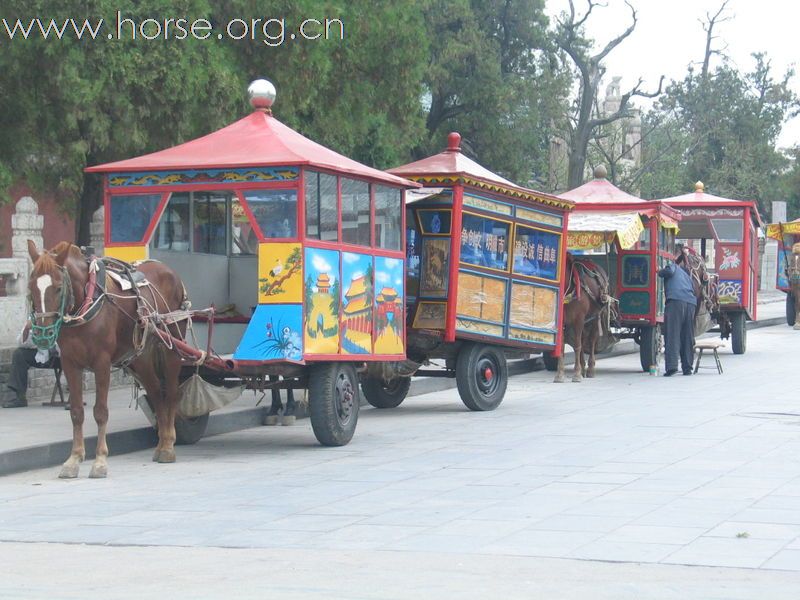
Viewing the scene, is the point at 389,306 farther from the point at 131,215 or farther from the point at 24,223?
the point at 24,223

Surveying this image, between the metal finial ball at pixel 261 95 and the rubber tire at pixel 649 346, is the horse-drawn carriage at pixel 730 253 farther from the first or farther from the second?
the metal finial ball at pixel 261 95

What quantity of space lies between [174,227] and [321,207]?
72.4 inches

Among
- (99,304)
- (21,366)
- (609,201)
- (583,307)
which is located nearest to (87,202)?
(21,366)

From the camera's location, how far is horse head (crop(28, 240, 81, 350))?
1045 cm

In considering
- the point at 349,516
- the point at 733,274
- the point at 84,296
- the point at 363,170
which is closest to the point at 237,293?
the point at 363,170

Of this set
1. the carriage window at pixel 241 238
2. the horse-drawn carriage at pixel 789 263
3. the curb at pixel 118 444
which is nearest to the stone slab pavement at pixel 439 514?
the curb at pixel 118 444

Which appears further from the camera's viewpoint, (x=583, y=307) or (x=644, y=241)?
(x=644, y=241)

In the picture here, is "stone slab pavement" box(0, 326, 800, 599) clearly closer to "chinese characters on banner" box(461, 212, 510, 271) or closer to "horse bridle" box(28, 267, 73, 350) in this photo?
"horse bridle" box(28, 267, 73, 350)

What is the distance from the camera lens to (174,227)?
43.1 ft

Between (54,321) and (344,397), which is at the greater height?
(54,321)

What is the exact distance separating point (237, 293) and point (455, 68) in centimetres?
2672

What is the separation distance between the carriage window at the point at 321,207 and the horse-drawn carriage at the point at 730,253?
14154 millimetres

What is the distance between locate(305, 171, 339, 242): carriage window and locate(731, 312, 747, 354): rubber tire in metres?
14.7

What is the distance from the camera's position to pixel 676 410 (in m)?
15.4
